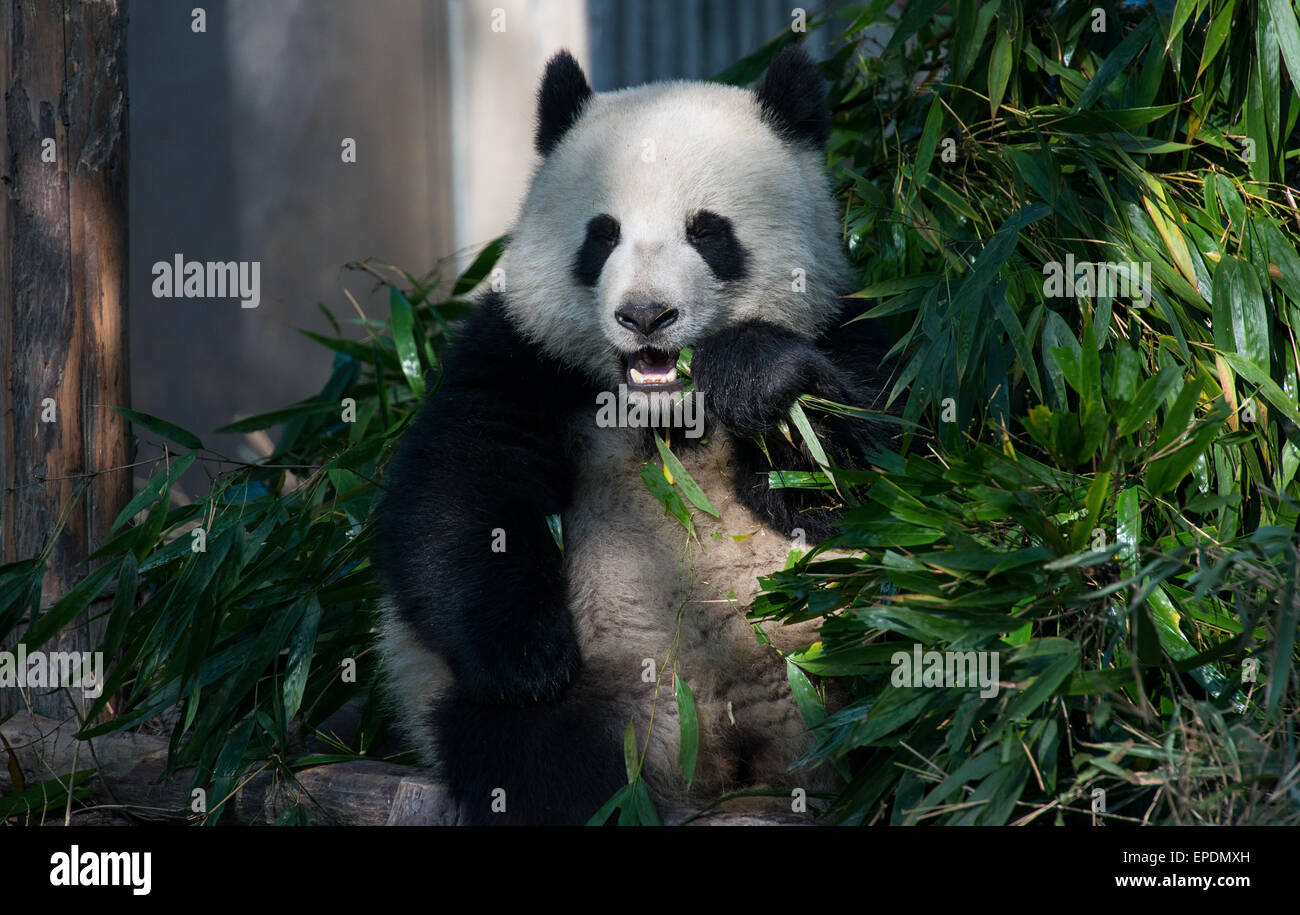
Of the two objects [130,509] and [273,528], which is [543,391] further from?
[130,509]

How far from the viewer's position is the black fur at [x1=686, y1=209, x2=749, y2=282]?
8.91 ft

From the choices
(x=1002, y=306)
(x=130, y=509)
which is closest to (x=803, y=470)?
(x=1002, y=306)

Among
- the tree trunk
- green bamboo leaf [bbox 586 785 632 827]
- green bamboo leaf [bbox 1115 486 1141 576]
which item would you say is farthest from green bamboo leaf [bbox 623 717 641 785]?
the tree trunk

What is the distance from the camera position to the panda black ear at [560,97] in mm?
3030

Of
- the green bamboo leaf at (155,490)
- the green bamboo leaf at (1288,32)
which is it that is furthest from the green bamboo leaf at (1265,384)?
the green bamboo leaf at (155,490)

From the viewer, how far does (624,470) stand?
2781mm

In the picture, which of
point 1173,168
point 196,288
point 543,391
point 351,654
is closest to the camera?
point 543,391

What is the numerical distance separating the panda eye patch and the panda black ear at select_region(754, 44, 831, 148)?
0.54 meters

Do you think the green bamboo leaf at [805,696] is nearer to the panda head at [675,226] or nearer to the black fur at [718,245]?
the panda head at [675,226]

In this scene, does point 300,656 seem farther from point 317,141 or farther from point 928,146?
point 317,141

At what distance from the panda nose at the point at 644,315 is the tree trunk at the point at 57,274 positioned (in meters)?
1.46

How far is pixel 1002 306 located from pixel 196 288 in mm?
3631

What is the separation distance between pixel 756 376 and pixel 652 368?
0.26 m

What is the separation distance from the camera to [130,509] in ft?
9.68
